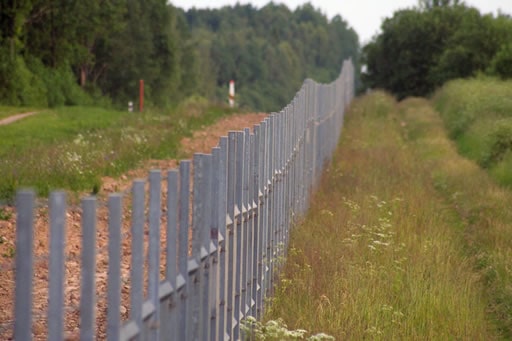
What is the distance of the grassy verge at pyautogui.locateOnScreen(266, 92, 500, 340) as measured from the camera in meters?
7.36

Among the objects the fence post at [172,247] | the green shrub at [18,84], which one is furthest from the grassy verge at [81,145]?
the fence post at [172,247]

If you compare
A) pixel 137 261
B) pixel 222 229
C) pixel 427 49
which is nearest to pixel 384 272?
pixel 222 229

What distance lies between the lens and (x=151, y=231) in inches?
161

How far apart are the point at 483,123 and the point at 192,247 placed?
22811 mm

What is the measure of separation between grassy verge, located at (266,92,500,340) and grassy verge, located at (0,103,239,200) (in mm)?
2835

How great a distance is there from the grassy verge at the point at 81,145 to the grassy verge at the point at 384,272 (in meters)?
2.84

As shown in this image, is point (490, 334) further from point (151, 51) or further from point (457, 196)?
point (151, 51)

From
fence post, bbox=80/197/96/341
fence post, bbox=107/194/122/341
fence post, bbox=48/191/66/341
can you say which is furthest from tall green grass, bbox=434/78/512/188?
fence post, bbox=48/191/66/341

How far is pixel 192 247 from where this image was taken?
16.9 feet

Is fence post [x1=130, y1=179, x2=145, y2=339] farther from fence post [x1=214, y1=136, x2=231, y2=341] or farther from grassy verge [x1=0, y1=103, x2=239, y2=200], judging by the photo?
grassy verge [x1=0, y1=103, x2=239, y2=200]

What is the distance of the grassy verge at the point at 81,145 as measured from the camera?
1341 centimetres

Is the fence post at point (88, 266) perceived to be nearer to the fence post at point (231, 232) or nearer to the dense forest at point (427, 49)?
the fence post at point (231, 232)

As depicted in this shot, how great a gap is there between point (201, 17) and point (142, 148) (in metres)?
163

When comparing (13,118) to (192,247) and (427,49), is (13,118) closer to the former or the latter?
(192,247)
